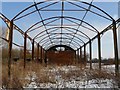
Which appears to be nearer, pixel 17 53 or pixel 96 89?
Result: pixel 96 89

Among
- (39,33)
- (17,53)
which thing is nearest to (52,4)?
(39,33)

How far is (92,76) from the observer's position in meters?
12.7

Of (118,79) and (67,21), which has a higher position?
(67,21)

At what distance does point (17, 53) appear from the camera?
36562mm

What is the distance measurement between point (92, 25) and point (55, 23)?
3.28m

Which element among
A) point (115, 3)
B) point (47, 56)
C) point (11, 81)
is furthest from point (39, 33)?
point (47, 56)

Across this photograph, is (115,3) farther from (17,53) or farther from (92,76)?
(17,53)

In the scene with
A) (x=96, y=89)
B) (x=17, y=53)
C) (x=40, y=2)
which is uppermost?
(x=40, y=2)

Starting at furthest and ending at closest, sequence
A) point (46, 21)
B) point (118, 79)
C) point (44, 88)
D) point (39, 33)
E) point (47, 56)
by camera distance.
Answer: point (47, 56)
point (39, 33)
point (46, 21)
point (118, 79)
point (44, 88)

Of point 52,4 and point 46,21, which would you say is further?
point 46,21

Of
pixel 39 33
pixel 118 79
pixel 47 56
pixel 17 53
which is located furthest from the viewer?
pixel 47 56

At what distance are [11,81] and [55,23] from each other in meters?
10.6

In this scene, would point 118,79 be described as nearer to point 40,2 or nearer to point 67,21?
point 40,2

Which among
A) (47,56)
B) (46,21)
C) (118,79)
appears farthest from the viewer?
(47,56)
